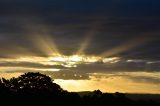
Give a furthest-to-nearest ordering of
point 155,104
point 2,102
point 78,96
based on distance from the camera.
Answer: point 155,104 → point 78,96 → point 2,102

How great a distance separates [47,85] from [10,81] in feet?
22.3

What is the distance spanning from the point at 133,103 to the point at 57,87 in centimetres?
1248

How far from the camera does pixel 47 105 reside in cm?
11369

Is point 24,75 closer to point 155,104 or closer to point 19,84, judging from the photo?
point 19,84

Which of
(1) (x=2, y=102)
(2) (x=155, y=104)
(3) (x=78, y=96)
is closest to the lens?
(1) (x=2, y=102)

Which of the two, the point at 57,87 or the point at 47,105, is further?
the point at 57,87

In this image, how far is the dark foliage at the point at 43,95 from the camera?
377ft

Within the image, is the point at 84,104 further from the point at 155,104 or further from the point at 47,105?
the point at 155,104

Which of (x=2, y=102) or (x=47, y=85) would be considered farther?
(x=47, y=85)

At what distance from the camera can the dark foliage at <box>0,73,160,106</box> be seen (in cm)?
11481

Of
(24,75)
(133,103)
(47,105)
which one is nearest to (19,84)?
(24,75)

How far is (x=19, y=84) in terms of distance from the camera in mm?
121250

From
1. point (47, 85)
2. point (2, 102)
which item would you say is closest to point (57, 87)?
point (47, 85)

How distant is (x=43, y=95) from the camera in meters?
117
